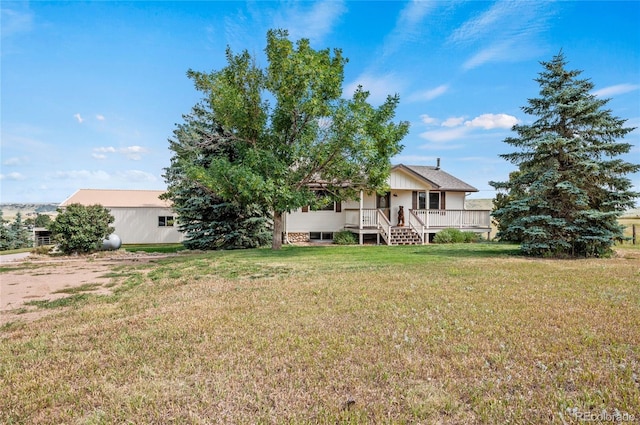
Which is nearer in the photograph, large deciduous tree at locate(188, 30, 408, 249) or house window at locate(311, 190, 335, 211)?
large deciduous tree at locate(188, 30, 408, 249)

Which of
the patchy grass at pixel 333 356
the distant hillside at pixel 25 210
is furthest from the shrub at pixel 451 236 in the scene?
the distant hillside at pixel 25 210

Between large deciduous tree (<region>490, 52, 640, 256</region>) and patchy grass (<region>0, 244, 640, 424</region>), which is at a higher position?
large deciduous tree (<region>490, 52, 640, 256</region>)

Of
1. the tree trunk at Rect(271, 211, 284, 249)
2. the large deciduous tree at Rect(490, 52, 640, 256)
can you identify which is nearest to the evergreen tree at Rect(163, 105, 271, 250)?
the tree trunk at Rect(271, 211, 284, 249)

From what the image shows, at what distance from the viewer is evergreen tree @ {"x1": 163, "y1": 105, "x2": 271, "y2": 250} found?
17.2 m

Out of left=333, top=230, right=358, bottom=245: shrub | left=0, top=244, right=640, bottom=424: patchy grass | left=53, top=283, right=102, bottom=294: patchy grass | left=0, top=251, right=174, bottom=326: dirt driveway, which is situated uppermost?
left=333, top=230, right=358, bottom=245: shrub

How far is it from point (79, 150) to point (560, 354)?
20826mm

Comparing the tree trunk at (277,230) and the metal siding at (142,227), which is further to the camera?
the metal siding at (142,227)

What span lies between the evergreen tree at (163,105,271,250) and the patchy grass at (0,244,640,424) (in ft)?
35.6

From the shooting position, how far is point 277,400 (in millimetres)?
2742

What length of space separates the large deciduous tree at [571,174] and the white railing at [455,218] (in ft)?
23.5

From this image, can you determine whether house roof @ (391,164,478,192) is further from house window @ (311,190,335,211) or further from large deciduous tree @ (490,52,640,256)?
large deciduous tree @ (490,52,640,256)

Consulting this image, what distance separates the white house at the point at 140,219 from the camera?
2580cm

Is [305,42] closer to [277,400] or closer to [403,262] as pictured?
[403,262]

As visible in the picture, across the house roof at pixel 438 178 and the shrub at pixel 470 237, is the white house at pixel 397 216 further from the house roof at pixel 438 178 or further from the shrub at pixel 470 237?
the shrub at pixel 470 237
